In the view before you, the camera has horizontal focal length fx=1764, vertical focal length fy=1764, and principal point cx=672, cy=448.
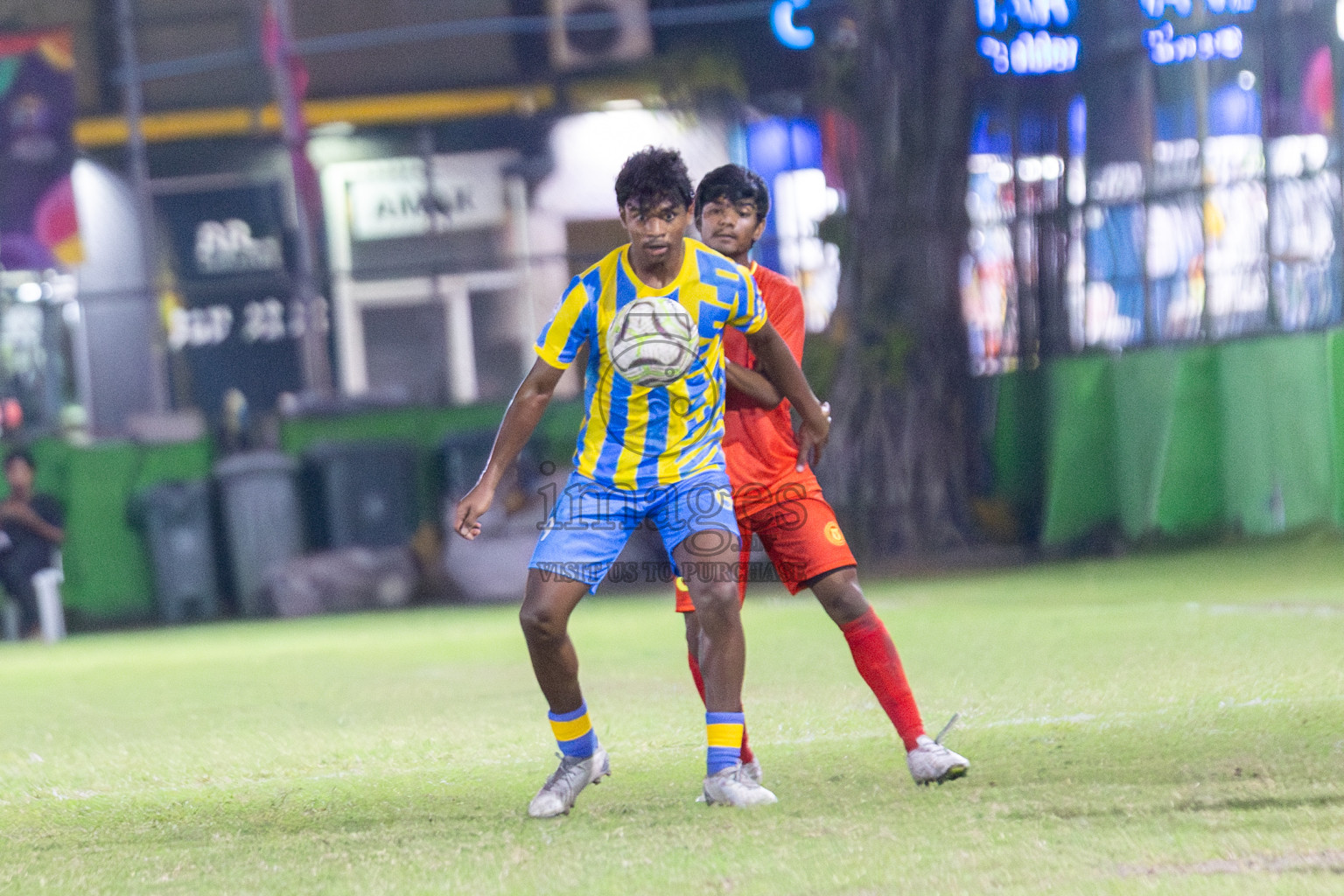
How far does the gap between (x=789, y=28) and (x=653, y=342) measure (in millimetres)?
13576

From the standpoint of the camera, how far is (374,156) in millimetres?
21016

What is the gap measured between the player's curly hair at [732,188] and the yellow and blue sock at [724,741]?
4.68 feet

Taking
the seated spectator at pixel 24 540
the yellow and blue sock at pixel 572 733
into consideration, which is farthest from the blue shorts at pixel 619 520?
the seated spectator at pixel 24 540

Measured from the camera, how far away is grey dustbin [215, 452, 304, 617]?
560 inches

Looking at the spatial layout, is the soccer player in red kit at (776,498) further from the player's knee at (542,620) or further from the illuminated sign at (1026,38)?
the illuminated sign at (1026,38)

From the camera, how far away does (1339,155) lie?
463 inches

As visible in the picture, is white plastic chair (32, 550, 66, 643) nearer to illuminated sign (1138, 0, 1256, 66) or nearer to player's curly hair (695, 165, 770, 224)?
illuminated sign (1138, 0, 1256, 66)

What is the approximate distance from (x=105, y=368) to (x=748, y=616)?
1122 cm

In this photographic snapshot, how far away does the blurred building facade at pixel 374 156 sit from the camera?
19.0 metres

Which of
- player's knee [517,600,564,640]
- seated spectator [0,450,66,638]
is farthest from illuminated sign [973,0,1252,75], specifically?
player's knee [517,600,564,640]

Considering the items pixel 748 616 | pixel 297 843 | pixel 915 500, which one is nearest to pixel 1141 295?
pixel 915 500

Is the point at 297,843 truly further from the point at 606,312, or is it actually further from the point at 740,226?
the point at 740,226

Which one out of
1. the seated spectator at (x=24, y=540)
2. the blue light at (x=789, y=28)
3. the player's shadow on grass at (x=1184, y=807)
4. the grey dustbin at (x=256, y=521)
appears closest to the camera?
the player's shadow on grass at (x=1184, y=807)

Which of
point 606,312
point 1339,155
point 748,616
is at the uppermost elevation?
point 1339,155
